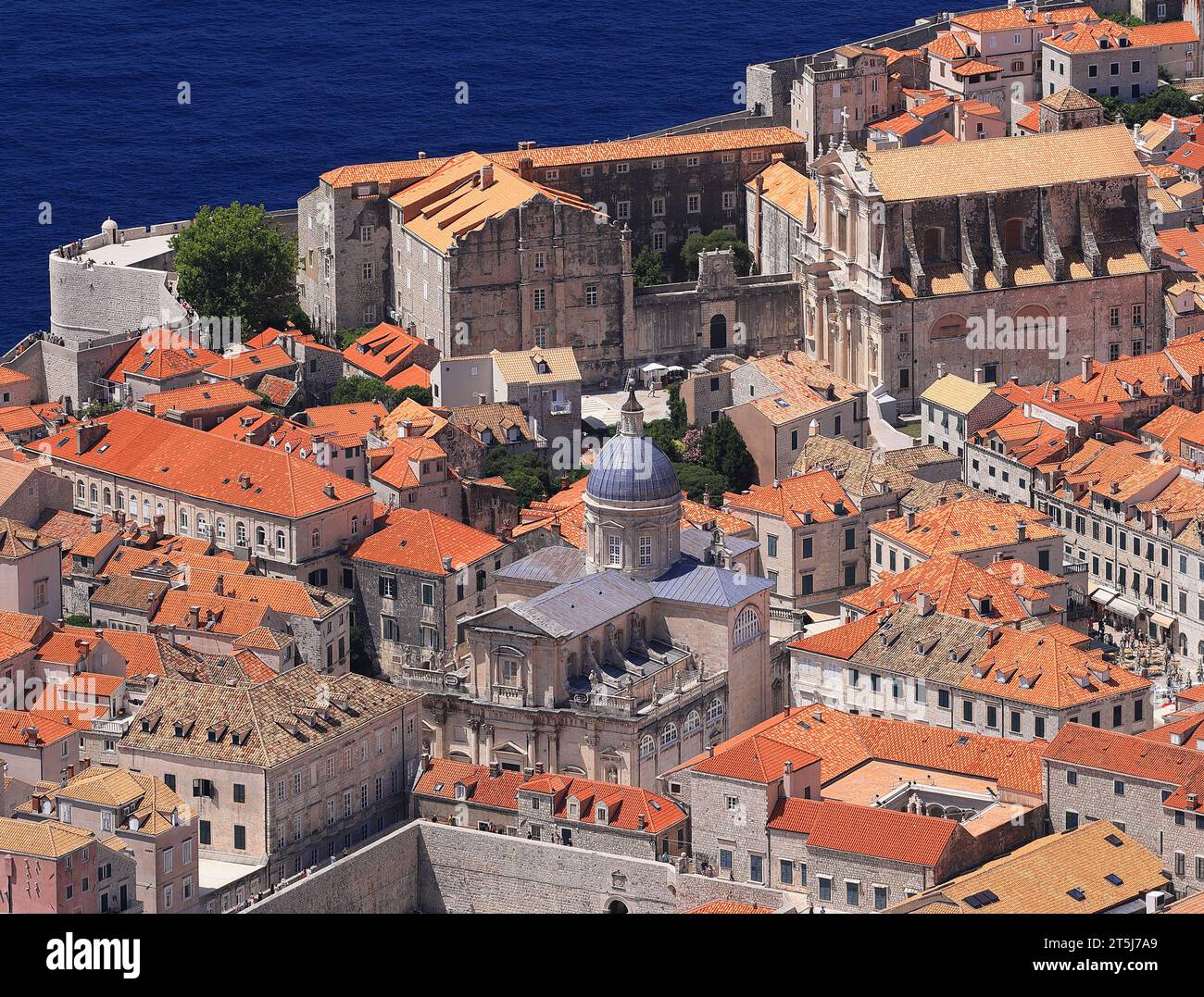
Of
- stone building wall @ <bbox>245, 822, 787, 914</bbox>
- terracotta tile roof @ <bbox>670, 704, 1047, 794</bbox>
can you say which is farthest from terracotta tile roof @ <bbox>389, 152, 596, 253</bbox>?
stone building wall @ <bbox>245, 822, 787, 914</bbox>

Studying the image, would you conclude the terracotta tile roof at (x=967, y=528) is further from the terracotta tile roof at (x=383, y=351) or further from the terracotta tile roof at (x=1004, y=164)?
the terracotta tile roof at (x=383, y=351)

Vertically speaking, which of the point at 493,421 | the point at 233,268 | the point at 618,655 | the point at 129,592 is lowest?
the point at 618,655

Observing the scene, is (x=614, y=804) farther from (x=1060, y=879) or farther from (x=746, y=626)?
(x=1060, y=879)

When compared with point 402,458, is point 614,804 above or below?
below

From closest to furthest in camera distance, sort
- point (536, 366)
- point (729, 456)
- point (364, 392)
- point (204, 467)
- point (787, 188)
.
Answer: point (204, 467) < point (729, 456) < point (536, 366) < point (364, 392) < point (787, 188)

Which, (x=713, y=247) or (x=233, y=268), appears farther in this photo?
(x=713, y=247)

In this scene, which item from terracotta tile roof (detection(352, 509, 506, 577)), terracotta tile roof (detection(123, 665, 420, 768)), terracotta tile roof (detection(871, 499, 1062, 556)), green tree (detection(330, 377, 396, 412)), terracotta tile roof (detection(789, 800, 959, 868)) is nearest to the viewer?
terracotta tile roof (detection(789, 800, 959, 868))

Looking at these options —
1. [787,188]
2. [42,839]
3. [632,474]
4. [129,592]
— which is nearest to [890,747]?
[632,474]

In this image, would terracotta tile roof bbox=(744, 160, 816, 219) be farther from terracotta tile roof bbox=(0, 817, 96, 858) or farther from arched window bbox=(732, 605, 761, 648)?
terracotta tile roof bbox=(0, 817, 96, 858)
